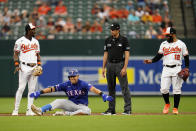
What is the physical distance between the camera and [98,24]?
17.8 m

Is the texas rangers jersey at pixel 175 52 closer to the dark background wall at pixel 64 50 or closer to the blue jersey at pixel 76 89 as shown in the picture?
the blue jersey at pixel 76 89

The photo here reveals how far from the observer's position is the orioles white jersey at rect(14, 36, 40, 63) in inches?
405

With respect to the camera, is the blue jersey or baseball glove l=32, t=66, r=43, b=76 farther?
baseball glove l=32, t=66, r=43, b=76

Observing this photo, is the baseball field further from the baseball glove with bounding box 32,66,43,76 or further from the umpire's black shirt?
the umpire's black shirt

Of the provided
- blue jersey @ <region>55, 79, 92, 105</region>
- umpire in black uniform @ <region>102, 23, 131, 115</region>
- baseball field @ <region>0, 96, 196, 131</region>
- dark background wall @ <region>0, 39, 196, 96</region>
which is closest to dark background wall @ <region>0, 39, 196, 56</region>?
dark background wall @ <region>0, 39, 196, 96</region>

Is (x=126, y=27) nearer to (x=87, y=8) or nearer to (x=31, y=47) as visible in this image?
(x=87, y=8)

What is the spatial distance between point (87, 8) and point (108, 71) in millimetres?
9006

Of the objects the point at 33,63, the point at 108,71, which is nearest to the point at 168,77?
the point at 108,71

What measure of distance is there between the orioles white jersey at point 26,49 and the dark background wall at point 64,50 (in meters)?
6.14

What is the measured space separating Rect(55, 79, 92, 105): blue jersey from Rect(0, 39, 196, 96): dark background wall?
6.90 m

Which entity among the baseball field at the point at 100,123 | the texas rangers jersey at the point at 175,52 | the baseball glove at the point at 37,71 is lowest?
the baseball field at the point at 100,123

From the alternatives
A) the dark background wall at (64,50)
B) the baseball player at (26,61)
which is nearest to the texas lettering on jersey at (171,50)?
the baseball player at (26,61)

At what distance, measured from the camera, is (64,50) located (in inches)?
660

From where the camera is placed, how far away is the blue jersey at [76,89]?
968 centimetres
